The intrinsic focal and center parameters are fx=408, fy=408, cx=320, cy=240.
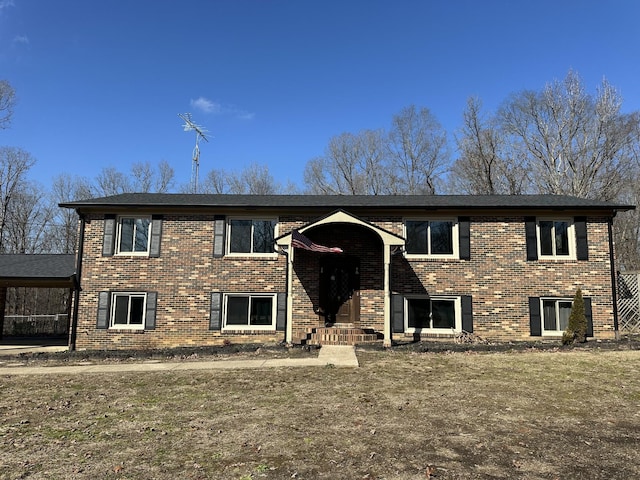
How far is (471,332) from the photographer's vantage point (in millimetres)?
13523

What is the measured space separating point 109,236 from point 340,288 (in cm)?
834

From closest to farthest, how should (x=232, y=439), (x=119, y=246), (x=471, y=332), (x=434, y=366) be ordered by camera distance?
1. (x=232, y=439)
2. (x=434, y=366)
3. (x=471, y=332)
4. (x=119, y=246)

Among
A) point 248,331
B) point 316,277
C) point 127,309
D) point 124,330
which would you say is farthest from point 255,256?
point 124,330

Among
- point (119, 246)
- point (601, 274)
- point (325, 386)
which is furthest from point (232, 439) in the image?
point (601, 274)

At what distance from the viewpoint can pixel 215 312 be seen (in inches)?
549

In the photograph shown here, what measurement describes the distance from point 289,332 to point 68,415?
6.95 m

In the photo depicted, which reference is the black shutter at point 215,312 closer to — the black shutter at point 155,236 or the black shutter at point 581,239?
the black shutter at point 155,236

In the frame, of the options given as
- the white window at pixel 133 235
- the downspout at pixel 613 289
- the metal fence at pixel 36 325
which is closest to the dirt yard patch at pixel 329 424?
the downspout at pixel 613 289

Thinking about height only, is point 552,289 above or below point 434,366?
above

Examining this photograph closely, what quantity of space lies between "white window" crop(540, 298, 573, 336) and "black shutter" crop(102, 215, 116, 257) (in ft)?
48.8

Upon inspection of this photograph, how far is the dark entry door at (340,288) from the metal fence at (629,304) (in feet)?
32.3

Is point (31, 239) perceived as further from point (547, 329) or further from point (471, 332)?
point (547, 329)

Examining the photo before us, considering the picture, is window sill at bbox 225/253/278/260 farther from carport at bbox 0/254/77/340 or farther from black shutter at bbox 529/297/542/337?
black shutter at bbox 529/297/542/337

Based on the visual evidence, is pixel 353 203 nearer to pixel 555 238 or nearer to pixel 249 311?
pixel 249 311
